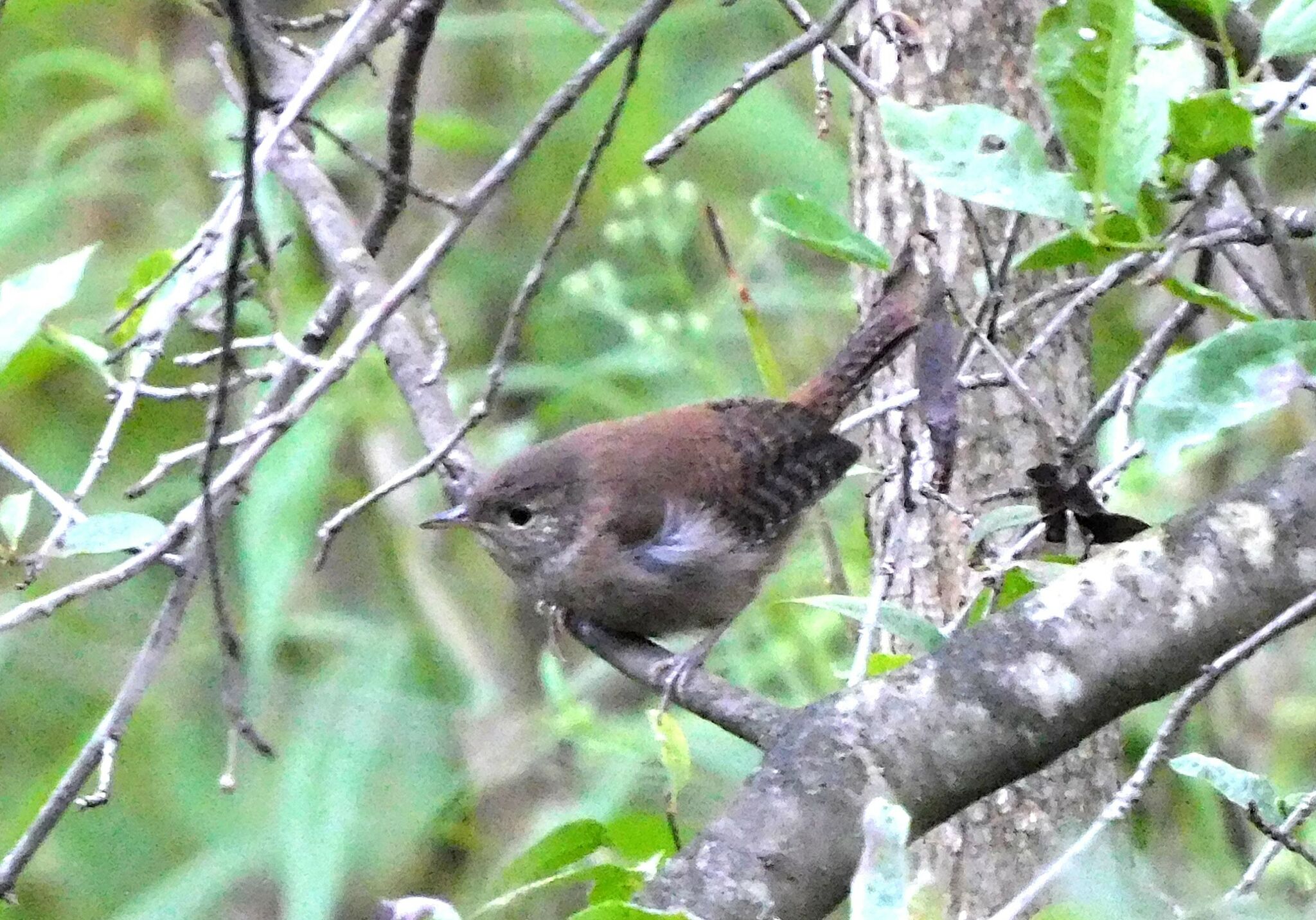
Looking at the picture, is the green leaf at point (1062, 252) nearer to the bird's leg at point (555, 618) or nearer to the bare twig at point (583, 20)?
the bare twig at point (583, 20)

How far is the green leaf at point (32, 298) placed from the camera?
6.22 ft

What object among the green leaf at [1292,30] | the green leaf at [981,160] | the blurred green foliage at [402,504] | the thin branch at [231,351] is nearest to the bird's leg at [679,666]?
the blurred green foliage at [402,504]

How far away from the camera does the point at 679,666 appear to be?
7.32 feet

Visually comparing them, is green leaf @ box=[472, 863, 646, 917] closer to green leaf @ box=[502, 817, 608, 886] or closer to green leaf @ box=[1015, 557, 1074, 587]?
green leaf @ box=[502, 817, 608, 886]

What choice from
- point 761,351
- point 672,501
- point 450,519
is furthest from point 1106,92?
point 672,501

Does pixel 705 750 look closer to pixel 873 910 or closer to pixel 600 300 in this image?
pixel 600 300

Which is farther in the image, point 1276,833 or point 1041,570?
point 1041,570

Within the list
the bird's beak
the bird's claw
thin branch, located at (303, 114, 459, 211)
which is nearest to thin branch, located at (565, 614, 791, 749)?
the bird's claw

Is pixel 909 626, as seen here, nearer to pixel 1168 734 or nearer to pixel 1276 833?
pixel 1168 734

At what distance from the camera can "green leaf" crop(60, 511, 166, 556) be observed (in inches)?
75.3

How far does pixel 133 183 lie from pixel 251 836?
1846 mm

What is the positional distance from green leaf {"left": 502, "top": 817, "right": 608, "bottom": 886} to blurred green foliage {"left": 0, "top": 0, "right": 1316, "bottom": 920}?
3.07 feet

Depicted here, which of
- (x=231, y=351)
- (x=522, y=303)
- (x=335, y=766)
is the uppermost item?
(x=231, y=351)

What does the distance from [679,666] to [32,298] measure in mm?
1013
